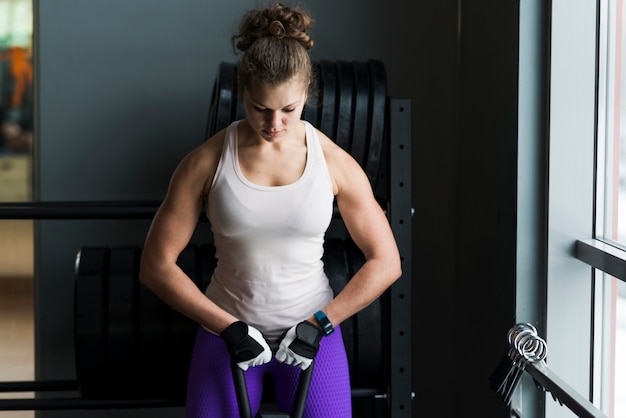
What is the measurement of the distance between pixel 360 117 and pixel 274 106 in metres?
0.66

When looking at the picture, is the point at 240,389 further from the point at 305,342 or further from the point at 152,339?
the point at 152,339

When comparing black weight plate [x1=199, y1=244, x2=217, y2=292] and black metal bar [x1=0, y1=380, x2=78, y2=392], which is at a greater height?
black weight plate [x1=199, y1=244, x2=217, y2=292]

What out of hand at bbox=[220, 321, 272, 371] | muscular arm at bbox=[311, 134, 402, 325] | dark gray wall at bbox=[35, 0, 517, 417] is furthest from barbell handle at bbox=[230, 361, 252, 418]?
dark gray wall at bbox=[35, 0, 517, 417]

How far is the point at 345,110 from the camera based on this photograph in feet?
8.63

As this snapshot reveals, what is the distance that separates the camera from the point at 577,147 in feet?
7.73

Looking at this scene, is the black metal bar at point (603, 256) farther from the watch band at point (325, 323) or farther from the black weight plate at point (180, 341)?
the black weight plate at point (180, 341)

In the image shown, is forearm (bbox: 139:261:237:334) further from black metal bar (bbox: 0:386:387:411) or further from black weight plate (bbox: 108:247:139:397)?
black metal bar (bbox: 0:386:387:411)

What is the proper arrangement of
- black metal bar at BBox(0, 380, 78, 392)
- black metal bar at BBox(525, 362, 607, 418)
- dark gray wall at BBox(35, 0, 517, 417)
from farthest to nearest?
dark gray wall at BBox(35, 0, 517, 417), black metal bar at BBox(0, 380, 78, 392), black metal bar at BBox(525, 362, 607, 418)

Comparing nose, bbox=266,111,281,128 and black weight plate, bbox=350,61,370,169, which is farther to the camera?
black weight plate, bbox=350,61,370,169

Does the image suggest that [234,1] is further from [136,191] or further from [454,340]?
[454,340]

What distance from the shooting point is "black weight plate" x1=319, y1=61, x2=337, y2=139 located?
8.63 feet

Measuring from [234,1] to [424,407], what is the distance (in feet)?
5.19

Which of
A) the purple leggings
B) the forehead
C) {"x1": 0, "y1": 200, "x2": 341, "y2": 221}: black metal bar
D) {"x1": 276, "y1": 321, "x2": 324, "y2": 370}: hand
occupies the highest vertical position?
the forehead

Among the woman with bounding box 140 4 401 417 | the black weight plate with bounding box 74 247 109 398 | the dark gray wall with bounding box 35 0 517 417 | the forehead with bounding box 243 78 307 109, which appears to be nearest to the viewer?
the forehead with bounding box 243 78 307 109
